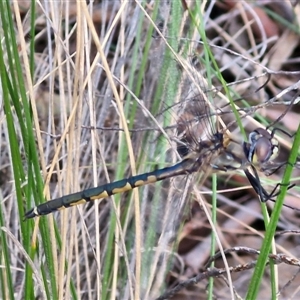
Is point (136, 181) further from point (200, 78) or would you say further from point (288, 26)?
point (288, 26)

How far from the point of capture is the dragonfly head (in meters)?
0.74

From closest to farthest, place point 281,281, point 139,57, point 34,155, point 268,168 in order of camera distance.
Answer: point 34,155 < point 268,168 < point 281,281 < point 139,57

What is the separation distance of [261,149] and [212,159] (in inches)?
3.0

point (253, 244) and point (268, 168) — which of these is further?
point (253, 244)

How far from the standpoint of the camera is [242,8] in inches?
58.1

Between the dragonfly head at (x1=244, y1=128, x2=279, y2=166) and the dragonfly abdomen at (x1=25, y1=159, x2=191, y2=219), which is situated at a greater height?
the dragonfly head at (x1=244, y1=128, x2=279, y2=166)

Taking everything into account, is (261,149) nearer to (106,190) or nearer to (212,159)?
(212,159)

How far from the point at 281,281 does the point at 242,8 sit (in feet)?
2.38

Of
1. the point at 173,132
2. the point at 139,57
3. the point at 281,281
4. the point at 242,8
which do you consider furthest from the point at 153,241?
the point at 242,8

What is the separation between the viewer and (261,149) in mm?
736

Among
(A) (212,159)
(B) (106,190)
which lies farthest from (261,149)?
(B) (106,190)

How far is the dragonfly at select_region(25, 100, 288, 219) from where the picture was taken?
2.42ft

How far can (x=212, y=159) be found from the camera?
779 millimetres

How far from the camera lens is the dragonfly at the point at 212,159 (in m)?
0.74
